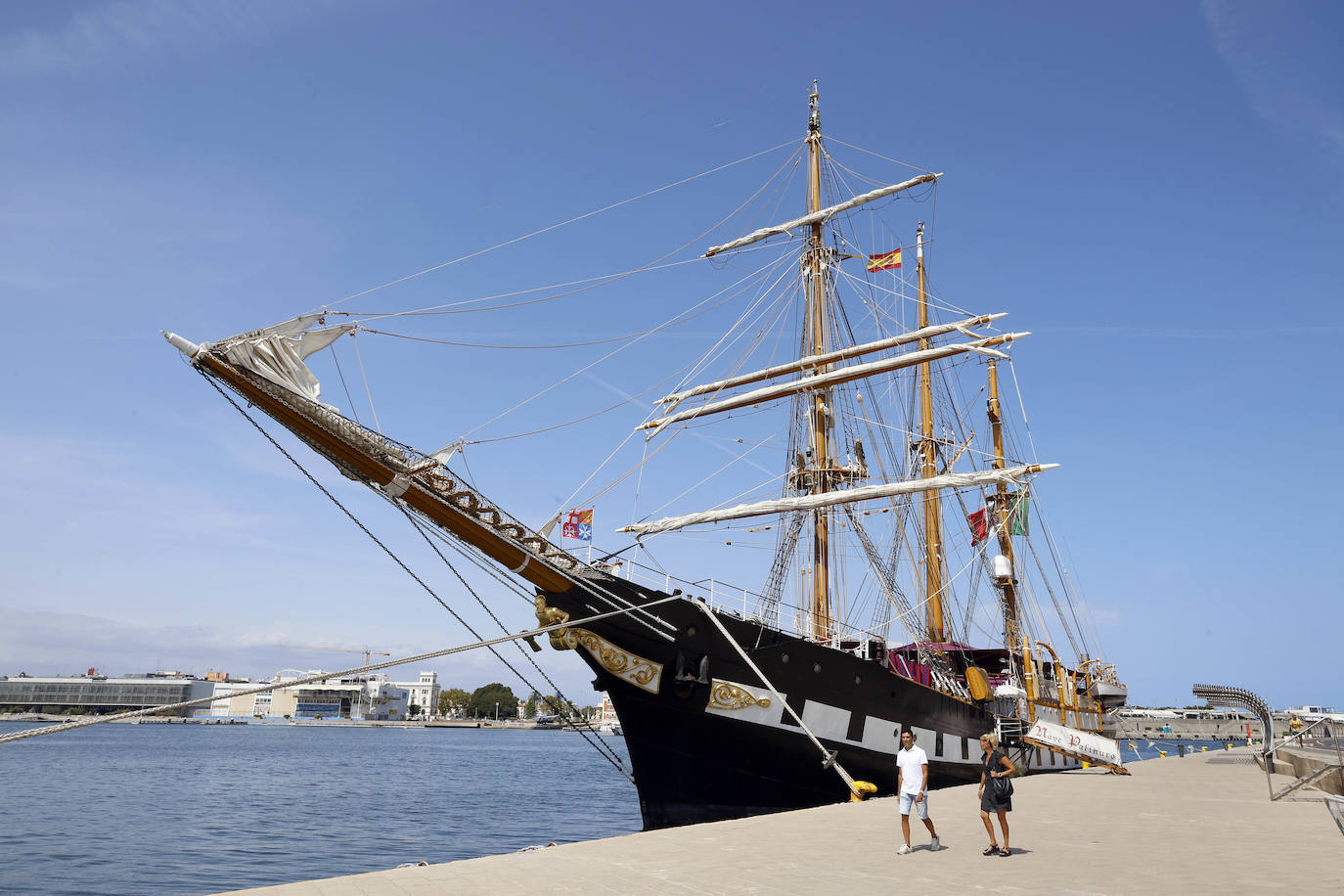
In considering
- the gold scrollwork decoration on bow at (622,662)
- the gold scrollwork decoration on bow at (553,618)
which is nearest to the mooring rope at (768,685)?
the gold scrollwork decoration on bow at (622,662)

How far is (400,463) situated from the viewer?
506 inches

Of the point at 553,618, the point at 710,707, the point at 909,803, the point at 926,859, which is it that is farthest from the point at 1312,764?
the point at 553,618

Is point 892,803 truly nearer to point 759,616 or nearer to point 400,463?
point 759,616

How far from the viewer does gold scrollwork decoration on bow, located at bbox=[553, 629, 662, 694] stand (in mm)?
15531

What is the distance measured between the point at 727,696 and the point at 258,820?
581 inches

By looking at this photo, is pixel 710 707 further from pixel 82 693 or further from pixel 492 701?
pixel 492 701

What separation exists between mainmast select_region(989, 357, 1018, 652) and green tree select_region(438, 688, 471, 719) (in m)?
145

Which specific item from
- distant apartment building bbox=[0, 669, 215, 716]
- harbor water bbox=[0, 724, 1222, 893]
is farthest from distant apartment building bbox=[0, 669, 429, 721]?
harbor water bbox=[0, 724, 1222, 893]

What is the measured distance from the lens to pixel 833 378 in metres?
25.1

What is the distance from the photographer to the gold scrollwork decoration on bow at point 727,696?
51.5 feet

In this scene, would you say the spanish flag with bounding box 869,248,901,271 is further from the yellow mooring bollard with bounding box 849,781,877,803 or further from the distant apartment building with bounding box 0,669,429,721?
the distant apartment building with bounding box 0,669,429,721

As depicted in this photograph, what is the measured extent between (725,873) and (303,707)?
158m

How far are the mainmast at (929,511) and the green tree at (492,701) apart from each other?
136 metres

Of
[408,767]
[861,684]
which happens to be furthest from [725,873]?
[408,767]
